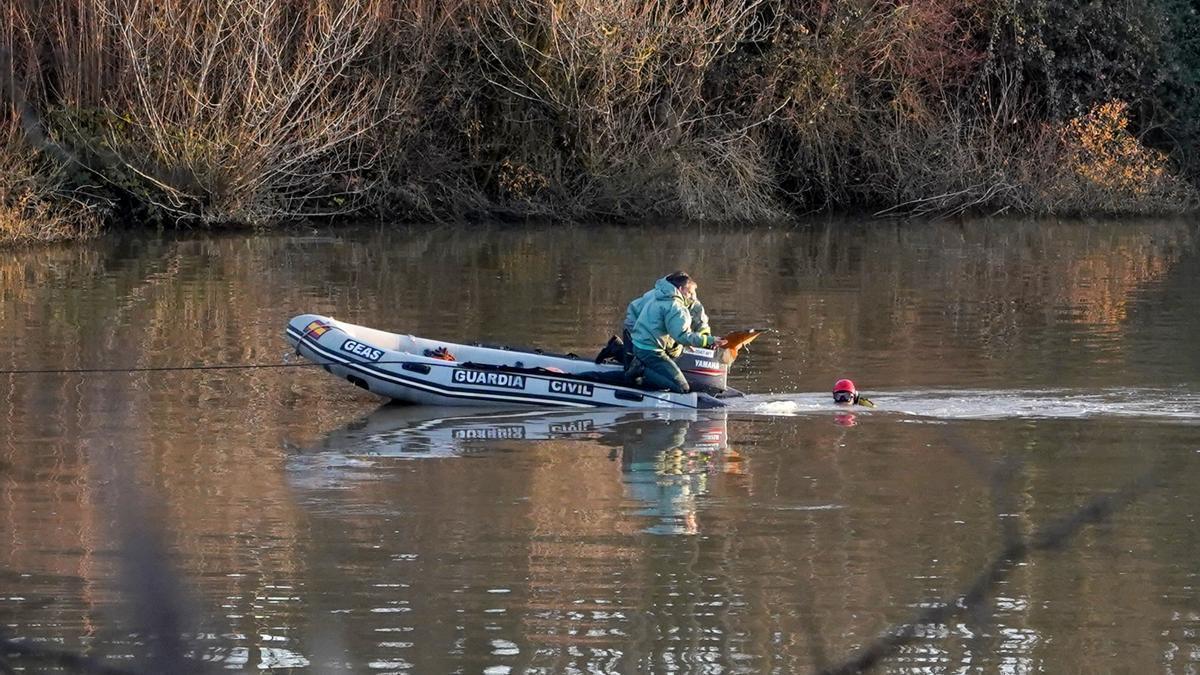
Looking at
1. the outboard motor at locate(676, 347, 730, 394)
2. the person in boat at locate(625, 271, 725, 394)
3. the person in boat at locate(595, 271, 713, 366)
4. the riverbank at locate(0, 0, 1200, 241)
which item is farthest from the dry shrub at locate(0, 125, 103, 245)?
the outboard motor at locate(676, 347, 730, 394)

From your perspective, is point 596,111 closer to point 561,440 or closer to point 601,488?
point 561,440

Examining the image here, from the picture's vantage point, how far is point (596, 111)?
2745 cm

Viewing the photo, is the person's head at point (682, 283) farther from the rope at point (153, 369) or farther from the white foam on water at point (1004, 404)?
the rope at point (153, 369)

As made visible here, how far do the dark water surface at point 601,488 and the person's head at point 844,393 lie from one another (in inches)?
4.1

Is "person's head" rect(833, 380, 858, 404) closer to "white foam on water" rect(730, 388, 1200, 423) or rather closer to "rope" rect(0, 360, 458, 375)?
"white foam on water" rect(730, 388, 1200, 423)

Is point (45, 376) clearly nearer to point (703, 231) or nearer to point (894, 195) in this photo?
point (703, 231)

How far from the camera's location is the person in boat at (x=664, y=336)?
12633mm

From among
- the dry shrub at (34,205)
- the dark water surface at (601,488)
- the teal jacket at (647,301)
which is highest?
the dry shrub at (34,205)

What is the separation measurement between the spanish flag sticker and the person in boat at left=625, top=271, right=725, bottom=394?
90.5 inches

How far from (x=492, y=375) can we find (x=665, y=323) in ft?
4.22

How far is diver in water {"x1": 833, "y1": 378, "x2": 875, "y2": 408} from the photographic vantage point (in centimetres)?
1238

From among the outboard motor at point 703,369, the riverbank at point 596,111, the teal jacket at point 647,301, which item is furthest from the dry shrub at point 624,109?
the outboard motor at point 703,369

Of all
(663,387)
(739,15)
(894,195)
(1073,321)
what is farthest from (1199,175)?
(663,387)

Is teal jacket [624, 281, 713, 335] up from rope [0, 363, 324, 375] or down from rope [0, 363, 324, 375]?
up
